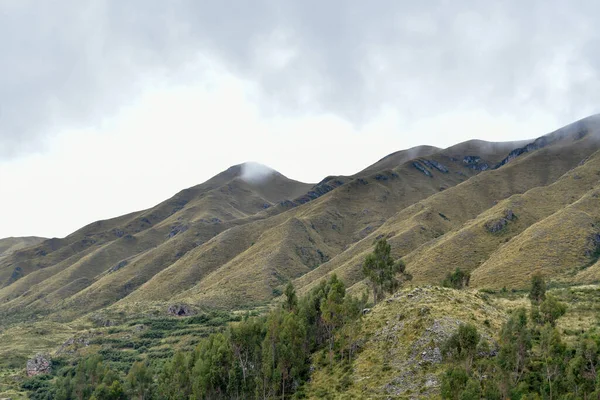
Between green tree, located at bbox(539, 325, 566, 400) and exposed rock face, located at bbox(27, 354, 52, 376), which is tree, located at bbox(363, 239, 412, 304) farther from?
exposed rock face, located at bbox(27, 354, 52, 376)

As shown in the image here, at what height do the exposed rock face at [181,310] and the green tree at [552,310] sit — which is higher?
the green tree at [552,310]

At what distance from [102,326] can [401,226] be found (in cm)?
13558

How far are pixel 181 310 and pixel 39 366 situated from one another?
4759 centimetres

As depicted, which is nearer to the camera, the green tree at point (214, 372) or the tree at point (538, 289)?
the green tree at point (214, 372)

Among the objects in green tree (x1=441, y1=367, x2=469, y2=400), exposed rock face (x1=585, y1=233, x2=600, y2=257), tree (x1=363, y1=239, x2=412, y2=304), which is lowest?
exposed rock face (x1=585, y1=233, x2=600, y2=257)

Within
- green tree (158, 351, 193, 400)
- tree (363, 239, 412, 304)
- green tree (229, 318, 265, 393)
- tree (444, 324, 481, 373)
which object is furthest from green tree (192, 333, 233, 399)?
tree (444, 324, 481, 373)

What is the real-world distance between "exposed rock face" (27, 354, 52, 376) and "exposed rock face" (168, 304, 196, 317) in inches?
1710

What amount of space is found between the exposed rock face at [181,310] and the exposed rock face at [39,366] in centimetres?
4343

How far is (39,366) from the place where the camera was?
4038 inches

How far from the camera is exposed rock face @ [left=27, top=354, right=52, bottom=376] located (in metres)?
101

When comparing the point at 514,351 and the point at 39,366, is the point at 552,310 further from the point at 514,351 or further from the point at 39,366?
the point at 39,366

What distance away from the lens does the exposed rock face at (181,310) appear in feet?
464

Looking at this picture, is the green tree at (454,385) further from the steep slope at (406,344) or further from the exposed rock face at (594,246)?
the exposed rock face at (594,246)

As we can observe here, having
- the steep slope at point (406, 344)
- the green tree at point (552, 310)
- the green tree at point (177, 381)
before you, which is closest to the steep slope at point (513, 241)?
the steep slope at point (406, 344)
